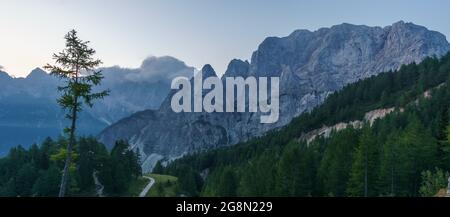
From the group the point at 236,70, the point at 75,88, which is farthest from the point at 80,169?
the point at 236,70

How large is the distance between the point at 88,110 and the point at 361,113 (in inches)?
5617

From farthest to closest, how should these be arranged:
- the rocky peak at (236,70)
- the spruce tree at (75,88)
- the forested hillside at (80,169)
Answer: the forested hillside at (80,169) → the spruce tree at (75,88) → the rocky peak at (236,70)

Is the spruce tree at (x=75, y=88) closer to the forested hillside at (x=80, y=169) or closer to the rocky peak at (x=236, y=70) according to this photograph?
the rocky peak at (x=236, y=70)

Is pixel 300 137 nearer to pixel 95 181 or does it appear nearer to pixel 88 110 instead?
pixel 95 181

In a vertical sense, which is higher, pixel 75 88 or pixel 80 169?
pixel 75 88

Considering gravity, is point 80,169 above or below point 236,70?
below

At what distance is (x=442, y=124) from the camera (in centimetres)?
5931

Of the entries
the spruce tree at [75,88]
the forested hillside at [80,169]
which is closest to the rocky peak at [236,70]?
the spruce tree at [75,88]

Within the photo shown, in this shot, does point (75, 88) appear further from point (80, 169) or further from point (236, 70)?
point (80, 169)

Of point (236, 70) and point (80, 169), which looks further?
point (80, 169)

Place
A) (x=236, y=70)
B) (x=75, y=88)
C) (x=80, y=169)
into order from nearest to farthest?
(x=236, y=70)
(x=75, y=88)
(x=80, y=169)

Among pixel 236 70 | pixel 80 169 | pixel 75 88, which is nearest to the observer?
pixel 236 70

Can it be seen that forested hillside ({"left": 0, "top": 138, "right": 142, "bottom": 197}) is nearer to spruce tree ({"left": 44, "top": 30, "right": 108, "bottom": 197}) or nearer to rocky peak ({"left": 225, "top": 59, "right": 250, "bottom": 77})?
spruce tree ({"left": 44, "top": 30, "right": 108, "bottom": 197})
